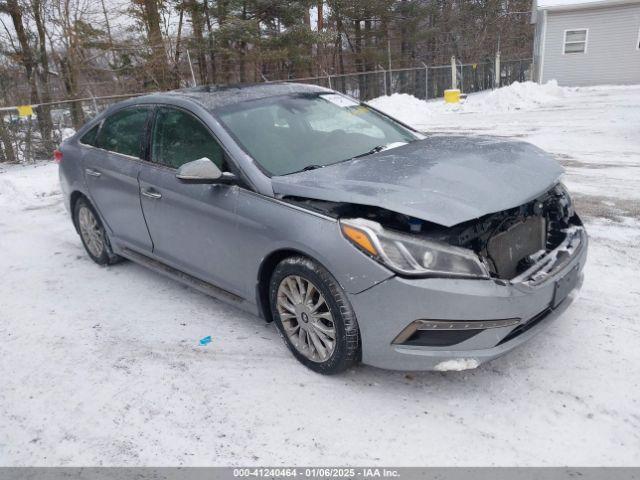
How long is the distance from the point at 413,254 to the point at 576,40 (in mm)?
21878

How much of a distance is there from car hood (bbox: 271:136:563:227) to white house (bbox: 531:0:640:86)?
2015 cm

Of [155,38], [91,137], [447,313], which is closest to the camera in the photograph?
[447,313]

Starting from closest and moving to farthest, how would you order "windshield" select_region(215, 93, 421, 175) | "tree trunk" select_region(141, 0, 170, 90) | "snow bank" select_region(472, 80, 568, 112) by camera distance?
"windshield" select_region(215, 93, 421, 175) → "snow bank" select_region(472, 80, 568, 112) → "tree trunk" select_region(141, 0, 170, 90)

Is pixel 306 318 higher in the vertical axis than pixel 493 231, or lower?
lower

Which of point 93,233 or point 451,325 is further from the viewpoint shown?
point 93,233

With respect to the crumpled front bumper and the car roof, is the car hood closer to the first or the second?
the crumpled front bumper

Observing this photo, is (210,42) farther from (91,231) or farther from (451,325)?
(451,325)

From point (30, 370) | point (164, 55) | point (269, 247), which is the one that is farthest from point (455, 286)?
point (164, 55)

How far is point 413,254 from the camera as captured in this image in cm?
248

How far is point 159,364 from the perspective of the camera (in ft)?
10.6

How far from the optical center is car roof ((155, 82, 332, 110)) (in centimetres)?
368

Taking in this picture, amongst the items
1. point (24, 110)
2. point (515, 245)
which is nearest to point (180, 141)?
point (515, 245)

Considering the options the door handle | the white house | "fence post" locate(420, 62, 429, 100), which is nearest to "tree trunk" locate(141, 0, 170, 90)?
"fence post" locate(420, 62, 429, 100)

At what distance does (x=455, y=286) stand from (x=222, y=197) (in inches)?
63.0
